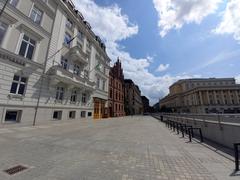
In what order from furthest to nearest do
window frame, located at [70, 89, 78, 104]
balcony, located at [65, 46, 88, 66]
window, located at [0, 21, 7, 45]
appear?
window frame, located at [70, 89, 78, 104] → balcony, located at [65, 46, 88, 66] → window, located at [0, 21, 7, 45]

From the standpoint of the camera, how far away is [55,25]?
50.8 ft

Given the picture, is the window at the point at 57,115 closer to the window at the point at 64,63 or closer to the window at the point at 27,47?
the window at the point at 64,63

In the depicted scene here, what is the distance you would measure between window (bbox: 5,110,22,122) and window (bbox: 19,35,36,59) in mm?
5284

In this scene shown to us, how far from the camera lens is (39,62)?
13047 millimetres

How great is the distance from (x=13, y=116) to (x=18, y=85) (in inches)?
110

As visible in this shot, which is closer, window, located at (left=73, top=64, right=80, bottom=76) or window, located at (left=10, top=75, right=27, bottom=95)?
window, located at (left=10, top=75, right=27, bottom=95)

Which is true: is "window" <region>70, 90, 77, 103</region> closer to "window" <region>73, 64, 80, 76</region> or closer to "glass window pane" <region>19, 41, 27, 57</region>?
"window" <region>73, 64, 80, 76</region>

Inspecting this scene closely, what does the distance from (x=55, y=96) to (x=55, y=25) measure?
29.0 feet

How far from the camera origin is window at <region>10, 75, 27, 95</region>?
35.4 ft

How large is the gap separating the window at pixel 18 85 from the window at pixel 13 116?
173 centimetres

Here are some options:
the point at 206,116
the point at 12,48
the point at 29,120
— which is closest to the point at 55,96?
the point at 29,120

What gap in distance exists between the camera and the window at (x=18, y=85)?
10.8m

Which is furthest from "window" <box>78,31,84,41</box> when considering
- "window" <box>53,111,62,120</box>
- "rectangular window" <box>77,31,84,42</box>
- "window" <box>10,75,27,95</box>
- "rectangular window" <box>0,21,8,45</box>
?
"window" <box>53,111,62,120</box>

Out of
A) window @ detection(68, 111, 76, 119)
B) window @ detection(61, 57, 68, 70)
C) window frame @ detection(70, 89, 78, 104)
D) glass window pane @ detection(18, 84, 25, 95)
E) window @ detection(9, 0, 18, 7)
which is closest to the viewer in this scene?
window @ detection(9, 0, 18, 7)
